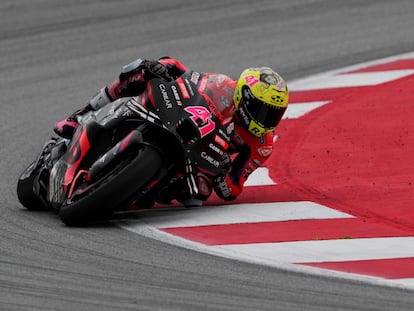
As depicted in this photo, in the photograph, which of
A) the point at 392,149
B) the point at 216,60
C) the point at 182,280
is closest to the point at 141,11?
the point at 216,60

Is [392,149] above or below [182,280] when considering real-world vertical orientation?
below

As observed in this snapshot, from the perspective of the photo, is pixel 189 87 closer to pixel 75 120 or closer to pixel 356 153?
pixel 75 120

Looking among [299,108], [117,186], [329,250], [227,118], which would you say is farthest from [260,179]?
[299,108]

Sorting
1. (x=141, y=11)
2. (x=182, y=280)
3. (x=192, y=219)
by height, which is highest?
(x=182, y=280)

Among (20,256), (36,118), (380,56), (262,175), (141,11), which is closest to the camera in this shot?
(20,256)

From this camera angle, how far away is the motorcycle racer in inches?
398

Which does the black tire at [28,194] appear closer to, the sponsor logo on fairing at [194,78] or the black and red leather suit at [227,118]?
the black and red leather suit at [227,118]

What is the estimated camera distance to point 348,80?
15.1 metres

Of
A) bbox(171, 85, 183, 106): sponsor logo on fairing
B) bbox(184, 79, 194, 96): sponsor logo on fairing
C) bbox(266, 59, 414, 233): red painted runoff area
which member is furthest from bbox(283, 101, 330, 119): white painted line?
bbox(171, 85, 183, 106): sponsor logo on fairing

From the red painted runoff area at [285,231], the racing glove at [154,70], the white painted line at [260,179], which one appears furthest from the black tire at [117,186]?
the white painted line at [260,179]

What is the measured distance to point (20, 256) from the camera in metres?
8.80

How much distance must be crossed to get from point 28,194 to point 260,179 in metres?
2.11

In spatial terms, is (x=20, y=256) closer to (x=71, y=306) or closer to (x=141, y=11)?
(x=71, y=306)

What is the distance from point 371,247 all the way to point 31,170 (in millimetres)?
2974
